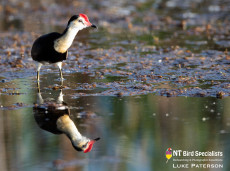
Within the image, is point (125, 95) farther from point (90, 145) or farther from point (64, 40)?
point (90, 145)

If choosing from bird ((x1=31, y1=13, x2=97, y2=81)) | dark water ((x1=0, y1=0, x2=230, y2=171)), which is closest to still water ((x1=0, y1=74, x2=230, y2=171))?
dark water ((x1=0, y1=0, x2=230, y2=171))

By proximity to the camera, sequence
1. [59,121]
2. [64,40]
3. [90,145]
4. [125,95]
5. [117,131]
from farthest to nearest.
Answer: [64,40] < [125,95] < [59,121] < [117,131] < [90,145]

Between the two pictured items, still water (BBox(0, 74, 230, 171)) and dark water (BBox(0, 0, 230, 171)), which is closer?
still water (BBox(0, 74, 230, 171))

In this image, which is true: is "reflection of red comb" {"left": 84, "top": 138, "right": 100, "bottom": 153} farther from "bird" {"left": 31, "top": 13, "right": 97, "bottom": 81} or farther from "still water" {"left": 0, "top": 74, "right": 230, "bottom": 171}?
"bird" {"left": 31, "top": 13, "right": 97, "bottom": 81}

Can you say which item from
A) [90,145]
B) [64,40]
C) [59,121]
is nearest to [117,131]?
[90,145]

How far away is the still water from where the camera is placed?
4.91 metres

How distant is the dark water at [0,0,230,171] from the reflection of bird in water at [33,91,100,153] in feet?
0.26

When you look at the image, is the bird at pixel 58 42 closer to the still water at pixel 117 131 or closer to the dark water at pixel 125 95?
the dark water at pixel 125 95

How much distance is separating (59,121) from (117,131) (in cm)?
83

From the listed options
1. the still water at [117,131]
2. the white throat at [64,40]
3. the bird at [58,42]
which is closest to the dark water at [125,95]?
the still water at [117,131]

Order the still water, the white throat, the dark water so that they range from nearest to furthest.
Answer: the still water
the dark water
the white throat

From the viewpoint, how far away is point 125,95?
7285 millimetres

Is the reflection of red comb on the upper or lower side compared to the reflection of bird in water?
lower

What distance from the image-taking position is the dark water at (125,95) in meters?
5.11
